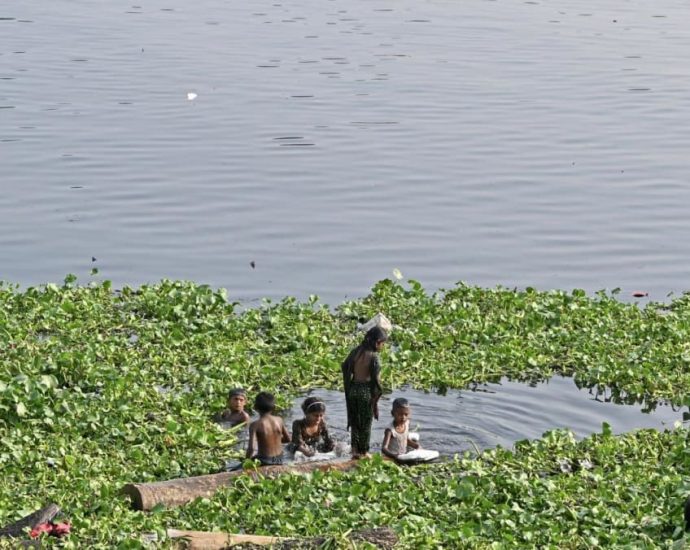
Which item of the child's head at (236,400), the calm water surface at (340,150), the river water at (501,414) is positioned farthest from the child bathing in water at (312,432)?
the calm water surface at (340,150)

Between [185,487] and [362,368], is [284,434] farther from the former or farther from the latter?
[185,487]

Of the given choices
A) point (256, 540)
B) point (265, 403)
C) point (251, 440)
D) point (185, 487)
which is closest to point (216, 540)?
point (256, 540)

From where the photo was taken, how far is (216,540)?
443 inches

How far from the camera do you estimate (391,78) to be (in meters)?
39.4

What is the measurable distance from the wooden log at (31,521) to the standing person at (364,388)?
12.6 feet

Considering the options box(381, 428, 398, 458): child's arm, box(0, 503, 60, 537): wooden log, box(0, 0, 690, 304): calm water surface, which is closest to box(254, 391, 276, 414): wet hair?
box(381, 428, 398, 458): child's arm

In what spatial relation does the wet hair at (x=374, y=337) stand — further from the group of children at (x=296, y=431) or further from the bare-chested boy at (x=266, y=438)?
the bare-chested boy at (x=266, y=438)

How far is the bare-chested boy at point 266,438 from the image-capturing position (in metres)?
13.9

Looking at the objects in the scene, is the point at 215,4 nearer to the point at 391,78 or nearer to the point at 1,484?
the point at 391,78

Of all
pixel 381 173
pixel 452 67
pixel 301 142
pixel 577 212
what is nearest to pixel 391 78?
pixel 452 67

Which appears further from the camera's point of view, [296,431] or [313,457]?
[296,431]

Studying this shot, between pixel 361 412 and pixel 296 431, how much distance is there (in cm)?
75

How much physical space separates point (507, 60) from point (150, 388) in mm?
28857

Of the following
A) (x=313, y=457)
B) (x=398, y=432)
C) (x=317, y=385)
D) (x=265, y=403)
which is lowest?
(x=313, y=457)
